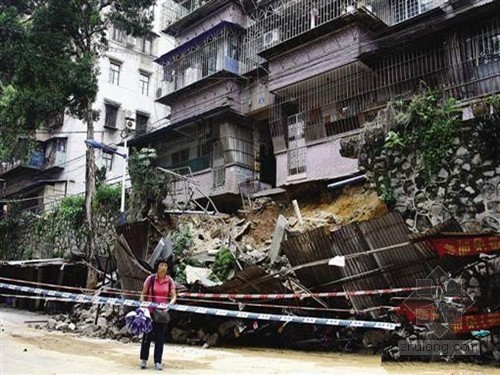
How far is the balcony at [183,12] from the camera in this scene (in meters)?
21.7

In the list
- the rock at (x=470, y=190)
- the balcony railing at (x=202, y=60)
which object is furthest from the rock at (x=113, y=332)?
the balcony railing at (x=202, y=60)

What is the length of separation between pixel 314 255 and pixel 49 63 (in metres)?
13.4

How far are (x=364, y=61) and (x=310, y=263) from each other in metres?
8.53

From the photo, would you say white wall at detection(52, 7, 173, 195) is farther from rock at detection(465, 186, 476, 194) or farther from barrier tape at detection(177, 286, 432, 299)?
rock at detection(465, 186, 476, 194)

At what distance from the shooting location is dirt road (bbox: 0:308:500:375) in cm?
652

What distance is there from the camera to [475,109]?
8.66 metres

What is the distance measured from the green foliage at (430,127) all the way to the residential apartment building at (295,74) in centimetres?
279

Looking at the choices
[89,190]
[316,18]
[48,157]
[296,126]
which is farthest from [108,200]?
[316,18]

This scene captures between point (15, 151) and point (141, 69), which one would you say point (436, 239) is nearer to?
point (15, 151)

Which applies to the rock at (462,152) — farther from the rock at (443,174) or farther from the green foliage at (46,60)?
the green foliage at (46,60)

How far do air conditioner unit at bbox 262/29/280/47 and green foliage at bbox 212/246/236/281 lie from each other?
33.2 feet

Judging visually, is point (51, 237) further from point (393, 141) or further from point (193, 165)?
point (393, 141)

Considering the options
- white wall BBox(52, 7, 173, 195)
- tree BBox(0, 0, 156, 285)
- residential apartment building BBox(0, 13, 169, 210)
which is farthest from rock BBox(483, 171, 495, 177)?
white wall BBox(52, 7, 173, 195)

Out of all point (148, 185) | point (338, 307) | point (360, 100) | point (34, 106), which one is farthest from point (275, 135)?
Result: point (338, 307)
